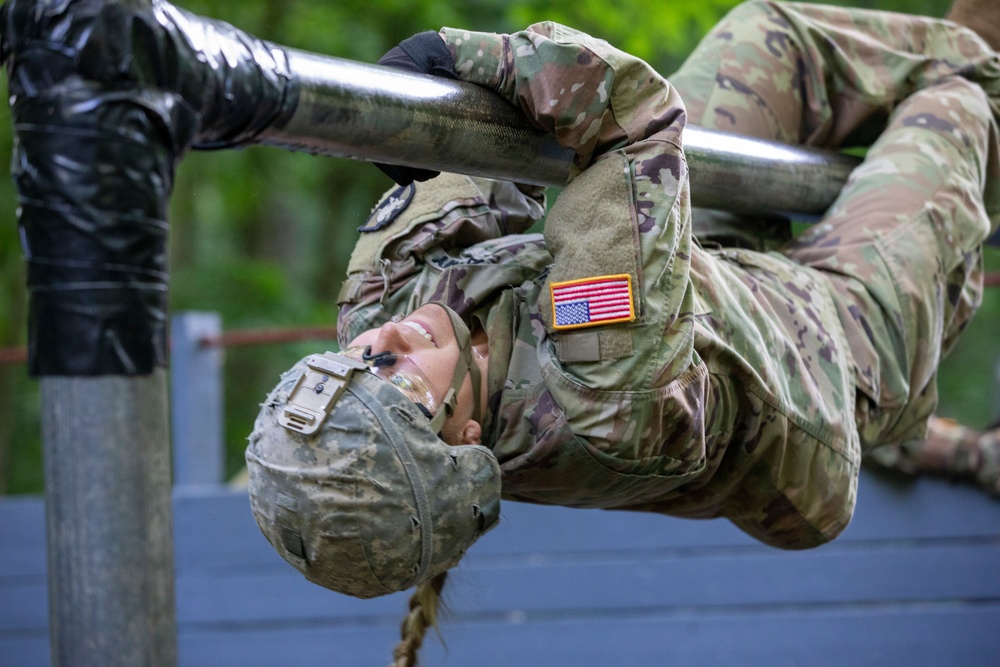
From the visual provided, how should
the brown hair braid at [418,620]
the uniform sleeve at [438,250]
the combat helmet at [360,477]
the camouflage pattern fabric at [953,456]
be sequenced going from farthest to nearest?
1. the camouflage pattern fabric at [953,456]
2. the brown hair braid at [418,620]
3. the uniform sleeve at [438,250]
4. the combat helmet at [360,477]

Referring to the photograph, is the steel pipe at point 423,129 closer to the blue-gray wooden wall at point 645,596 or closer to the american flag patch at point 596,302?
the american flag patch at point 596,302

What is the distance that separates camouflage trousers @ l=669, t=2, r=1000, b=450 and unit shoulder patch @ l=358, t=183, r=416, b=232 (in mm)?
788

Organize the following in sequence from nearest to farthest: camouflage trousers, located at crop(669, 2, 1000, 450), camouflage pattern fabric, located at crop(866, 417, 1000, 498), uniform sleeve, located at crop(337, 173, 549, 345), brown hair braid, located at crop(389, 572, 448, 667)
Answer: uniform sleeve, located at crop(337, 173, 549, 345) < brown hair braid, located at crop(389, 572, 448, 667) < camouflage trousers, located at crop(669, 2, 1000, 450) < camouflage pattern fabric, located at crop(866, 417, 1000, 498)

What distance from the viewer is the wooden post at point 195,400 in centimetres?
440

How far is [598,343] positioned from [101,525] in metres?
0.81

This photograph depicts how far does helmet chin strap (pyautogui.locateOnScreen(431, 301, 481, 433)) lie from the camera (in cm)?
164

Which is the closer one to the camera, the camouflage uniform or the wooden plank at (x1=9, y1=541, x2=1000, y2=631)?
the camouflage uniform

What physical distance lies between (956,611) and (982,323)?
7985 mm

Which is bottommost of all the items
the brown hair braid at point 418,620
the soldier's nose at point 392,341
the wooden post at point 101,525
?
the brown hair braid at point 418,620

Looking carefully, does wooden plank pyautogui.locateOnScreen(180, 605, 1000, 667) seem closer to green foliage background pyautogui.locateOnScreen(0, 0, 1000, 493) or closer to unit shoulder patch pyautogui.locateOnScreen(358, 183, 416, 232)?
green foliage background pyautogui.locateOnScreen(0, 0, 1000, 493)

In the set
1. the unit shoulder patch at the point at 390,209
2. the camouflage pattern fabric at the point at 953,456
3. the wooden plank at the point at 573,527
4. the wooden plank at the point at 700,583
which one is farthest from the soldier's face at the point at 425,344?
the camouflage pattern fabric at the point at 953,456

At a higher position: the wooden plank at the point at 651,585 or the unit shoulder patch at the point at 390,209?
the unit shoulder patch at the point at 390,209

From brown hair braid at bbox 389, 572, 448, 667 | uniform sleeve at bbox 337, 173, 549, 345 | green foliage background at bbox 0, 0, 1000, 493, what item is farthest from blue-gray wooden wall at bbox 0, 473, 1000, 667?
uniform sleeve at bbox 337, 173, 549, 345

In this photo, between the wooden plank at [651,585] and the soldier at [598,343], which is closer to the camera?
the soldier at [598,343]
